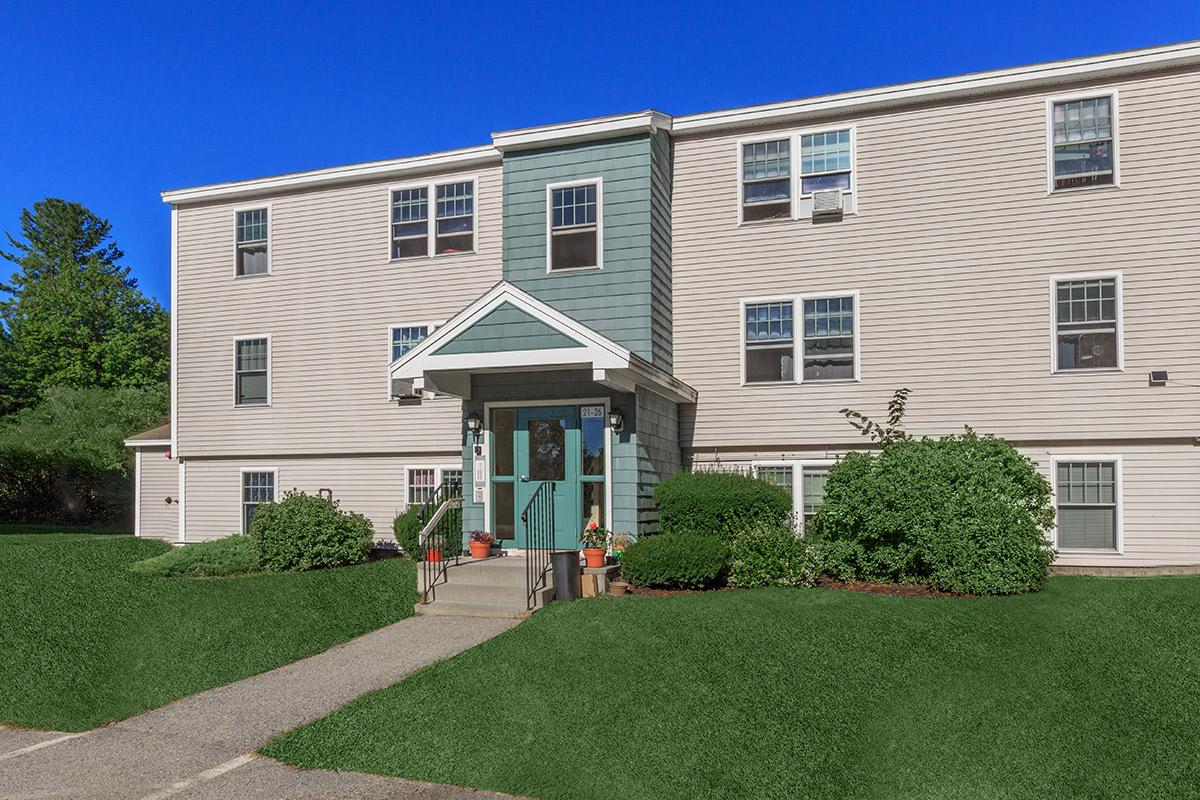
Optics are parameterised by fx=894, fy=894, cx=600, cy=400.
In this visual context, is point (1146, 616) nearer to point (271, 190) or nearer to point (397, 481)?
point (397, 481)

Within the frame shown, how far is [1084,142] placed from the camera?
13594 mm

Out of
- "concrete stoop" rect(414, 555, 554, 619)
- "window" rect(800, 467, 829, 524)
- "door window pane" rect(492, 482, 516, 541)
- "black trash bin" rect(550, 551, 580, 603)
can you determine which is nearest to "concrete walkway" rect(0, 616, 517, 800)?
"concrete stoop" rect(414, 555, 554, 619)

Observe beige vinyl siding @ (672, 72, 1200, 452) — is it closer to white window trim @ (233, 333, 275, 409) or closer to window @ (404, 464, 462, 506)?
window @ (404, 464, 462, 506)

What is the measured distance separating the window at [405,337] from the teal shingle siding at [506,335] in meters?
→ 4.37

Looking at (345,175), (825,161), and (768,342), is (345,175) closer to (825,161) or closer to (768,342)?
(768,342)

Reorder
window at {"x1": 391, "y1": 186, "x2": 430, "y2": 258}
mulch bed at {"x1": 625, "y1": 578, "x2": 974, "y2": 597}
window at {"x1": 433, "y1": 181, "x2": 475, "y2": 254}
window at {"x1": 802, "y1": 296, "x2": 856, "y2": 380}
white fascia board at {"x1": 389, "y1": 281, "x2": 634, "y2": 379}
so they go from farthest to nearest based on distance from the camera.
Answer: window at {"x1": 391, "y1": 186, "x2": 430, "y2": 258} → window at {"x1": 433, "y1": 181, "x2": 475, "y2": 254} → window at {"x1": 802, "y1": 296, "x2": 856, "y2": 380} → white fascia board at {"x1": 389, "y1": 281, "x2": 634, "y2": 379} → mulch bed at {"x1": 625, "y1": 578, "x2": 974, "y2": 597}

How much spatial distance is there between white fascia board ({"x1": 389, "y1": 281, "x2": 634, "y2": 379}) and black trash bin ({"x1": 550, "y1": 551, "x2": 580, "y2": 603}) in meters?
2.59

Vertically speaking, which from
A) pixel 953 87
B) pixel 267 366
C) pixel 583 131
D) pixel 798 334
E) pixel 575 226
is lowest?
pixel 267 366

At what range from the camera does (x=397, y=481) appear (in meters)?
17.3

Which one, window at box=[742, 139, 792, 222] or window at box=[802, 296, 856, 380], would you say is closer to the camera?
window at box=[802, 296, 856, 380]

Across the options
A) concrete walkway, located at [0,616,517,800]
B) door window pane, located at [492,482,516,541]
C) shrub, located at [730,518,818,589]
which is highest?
door window pane, located at [492,482,516,541]

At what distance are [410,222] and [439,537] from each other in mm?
6740

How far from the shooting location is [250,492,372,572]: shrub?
13820mm

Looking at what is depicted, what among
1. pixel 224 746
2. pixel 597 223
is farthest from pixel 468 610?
pixel 597 223
